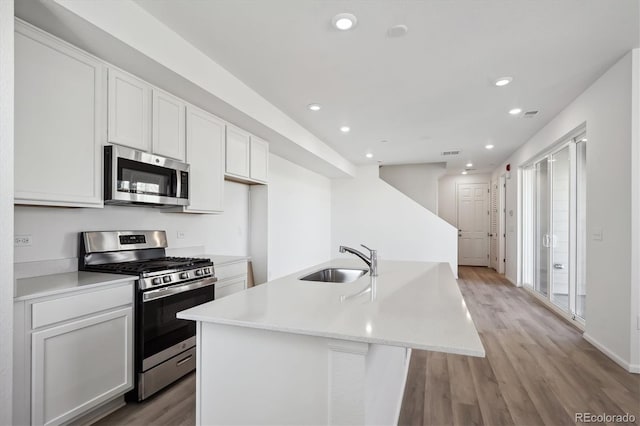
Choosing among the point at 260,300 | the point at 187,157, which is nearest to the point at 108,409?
the point at 260,300

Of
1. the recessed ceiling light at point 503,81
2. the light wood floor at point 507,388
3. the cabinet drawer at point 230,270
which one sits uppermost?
the recessed ceiling light at point 503,81

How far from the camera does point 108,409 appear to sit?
2115 mm

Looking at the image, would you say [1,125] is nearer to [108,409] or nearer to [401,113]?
[108,409]

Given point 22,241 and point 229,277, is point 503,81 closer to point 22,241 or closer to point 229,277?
point 229,277

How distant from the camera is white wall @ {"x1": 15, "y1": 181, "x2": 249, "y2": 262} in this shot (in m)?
2.15

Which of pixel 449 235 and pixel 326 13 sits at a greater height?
pixel 326 13

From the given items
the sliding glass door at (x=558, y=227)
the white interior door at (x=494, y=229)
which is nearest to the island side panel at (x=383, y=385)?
the sliding glass door at (x=558, y=227)

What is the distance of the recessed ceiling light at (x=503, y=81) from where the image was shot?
3150 mm

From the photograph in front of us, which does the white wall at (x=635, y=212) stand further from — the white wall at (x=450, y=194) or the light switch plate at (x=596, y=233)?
the white wall at (x=450, y=194)

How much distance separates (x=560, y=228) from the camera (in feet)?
14.5

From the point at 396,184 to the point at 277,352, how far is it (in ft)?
25.1

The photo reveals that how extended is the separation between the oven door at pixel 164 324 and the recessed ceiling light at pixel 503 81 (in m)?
3.32

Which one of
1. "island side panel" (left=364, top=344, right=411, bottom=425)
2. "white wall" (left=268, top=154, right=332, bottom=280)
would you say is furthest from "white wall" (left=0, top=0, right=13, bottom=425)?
"white wall" (left=268, top=154, right=332, bottom=280)

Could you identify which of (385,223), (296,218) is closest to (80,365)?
(296,218)
